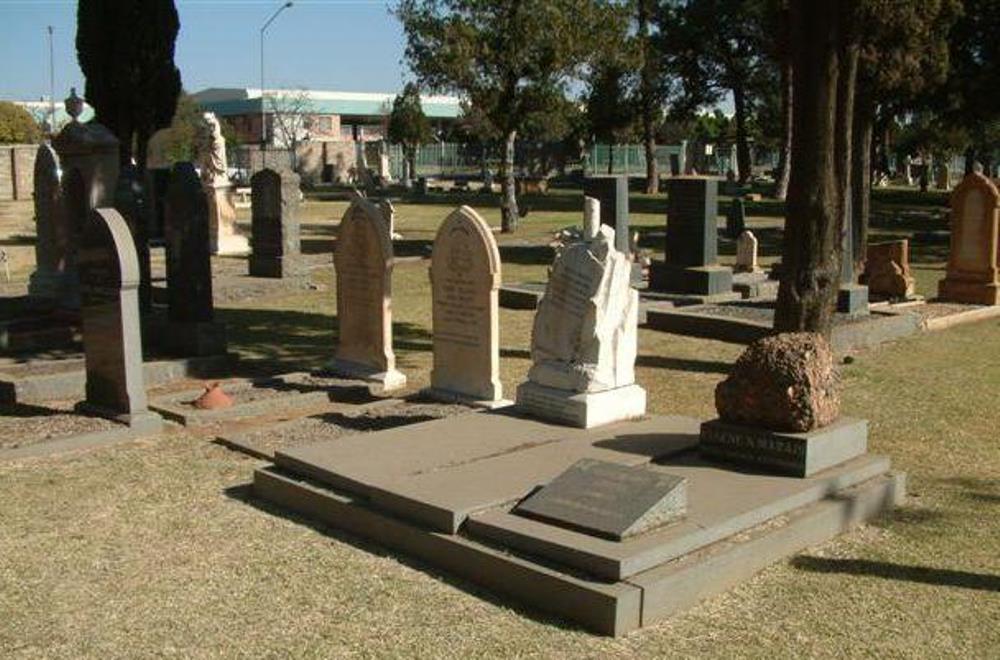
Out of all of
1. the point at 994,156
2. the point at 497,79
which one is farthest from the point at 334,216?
the point at 994,156

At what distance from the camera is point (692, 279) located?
17.1 metres

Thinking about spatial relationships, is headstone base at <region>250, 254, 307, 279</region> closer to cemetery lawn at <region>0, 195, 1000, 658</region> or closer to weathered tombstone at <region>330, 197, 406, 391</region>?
weathered tombstone at <region>330, 197, 406, 391</region>

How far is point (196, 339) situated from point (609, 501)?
7049 mm

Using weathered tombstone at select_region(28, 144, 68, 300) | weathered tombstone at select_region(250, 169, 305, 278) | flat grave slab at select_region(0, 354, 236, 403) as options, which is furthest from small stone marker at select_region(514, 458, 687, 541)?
weathered tombstone at select_region(250, 169, 305, 278)

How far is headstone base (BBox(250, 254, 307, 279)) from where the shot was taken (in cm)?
1961

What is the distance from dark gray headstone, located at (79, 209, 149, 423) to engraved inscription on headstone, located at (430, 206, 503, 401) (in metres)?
2.58

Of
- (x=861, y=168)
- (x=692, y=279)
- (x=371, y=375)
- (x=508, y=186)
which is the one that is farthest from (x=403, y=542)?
(x=508, y=186)

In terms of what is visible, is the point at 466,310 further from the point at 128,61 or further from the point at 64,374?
the point at 128,61

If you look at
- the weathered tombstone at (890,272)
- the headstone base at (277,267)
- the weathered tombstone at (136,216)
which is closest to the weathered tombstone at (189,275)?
the weathered tombstone at (136,216)

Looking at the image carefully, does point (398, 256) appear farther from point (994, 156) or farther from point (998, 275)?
point (994, 156)

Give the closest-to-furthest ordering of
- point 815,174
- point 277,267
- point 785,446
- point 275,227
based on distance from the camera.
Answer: point 785,446, point 815,174, point 277,267, point 275,227

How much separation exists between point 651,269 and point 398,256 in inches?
283

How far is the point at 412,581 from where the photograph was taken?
5.95 m

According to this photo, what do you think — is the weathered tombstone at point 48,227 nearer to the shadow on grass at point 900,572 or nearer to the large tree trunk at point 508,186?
the shadow on grass at point 900,572
